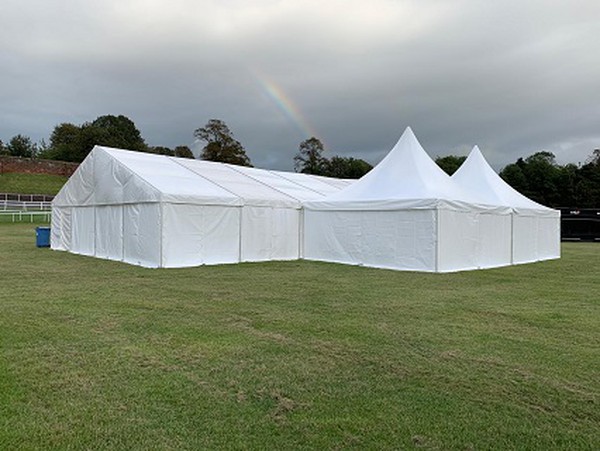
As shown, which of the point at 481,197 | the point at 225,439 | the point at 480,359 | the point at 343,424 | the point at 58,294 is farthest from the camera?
the point at 481,197

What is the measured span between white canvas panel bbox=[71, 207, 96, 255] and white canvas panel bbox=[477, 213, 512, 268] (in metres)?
11.3

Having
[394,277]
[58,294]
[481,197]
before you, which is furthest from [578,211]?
[58,294]

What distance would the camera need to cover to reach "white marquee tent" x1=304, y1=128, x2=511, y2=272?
11.5 meters

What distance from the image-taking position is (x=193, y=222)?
12.2m

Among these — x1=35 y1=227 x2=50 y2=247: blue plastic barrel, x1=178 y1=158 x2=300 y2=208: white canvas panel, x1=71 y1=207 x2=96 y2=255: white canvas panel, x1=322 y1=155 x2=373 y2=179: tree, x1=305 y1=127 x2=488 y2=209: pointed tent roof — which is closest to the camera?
x1=305 y1=127 x2=488 y2=209: pointed tent roof

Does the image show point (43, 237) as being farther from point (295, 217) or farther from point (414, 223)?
point (414, 223)

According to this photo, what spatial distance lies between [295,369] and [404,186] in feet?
30.7

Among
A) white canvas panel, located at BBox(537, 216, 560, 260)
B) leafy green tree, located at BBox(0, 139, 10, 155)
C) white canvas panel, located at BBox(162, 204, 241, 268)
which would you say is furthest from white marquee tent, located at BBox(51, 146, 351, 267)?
leafy green tree, located at BBox(0, 139, 10, 155)

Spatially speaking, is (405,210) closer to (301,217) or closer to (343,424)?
(301,217)

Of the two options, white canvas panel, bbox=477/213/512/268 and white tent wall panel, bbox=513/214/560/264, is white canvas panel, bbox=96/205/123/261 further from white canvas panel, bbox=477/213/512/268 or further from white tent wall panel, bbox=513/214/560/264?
white tent wall panel, bbox=513/214/560/264

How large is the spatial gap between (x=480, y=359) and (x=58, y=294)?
20.1 ft

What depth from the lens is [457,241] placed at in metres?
11.9

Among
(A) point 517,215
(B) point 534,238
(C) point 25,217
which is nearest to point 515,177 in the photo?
(B) point 534,238

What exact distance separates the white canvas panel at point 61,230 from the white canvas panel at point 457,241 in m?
11.9
